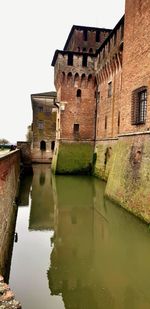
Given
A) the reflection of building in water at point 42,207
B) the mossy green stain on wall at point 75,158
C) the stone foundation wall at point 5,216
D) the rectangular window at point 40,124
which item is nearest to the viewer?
the stone foundation wall at point 5,216

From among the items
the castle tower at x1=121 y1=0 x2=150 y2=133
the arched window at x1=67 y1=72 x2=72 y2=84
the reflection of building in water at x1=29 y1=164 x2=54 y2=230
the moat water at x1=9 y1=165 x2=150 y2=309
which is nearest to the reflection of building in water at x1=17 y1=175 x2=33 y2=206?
the reflection of building in water at x1=29 y1=164 x2=54 y2=230

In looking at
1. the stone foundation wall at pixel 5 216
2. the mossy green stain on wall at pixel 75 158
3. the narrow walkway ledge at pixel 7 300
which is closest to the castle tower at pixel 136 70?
the stone foundation wall at pixel 5 216

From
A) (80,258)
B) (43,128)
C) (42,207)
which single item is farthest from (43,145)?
(80,258)

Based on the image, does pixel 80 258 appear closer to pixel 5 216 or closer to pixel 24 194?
pixel 5 216

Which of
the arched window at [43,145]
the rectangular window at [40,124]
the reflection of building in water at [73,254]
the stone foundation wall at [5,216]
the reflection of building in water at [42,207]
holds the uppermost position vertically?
the rectangular window at [40,124]

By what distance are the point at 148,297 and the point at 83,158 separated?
17.4 meters

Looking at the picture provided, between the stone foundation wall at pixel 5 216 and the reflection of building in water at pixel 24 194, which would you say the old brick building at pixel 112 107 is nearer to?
the reflection of building in water at pixel 24 194

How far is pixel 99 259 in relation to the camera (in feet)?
21.5

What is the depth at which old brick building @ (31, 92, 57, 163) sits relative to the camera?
108 ft

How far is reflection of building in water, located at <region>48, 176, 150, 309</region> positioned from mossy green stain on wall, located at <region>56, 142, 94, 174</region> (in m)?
10.3

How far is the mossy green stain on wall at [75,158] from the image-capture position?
2178cm

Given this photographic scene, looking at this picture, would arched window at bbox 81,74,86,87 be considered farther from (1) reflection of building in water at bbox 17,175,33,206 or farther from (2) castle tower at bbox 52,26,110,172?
(1) reflection of building in water at bbox 17,175,33,206

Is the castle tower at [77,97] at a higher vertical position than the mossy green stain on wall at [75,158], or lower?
higher

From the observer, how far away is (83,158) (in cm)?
2225
